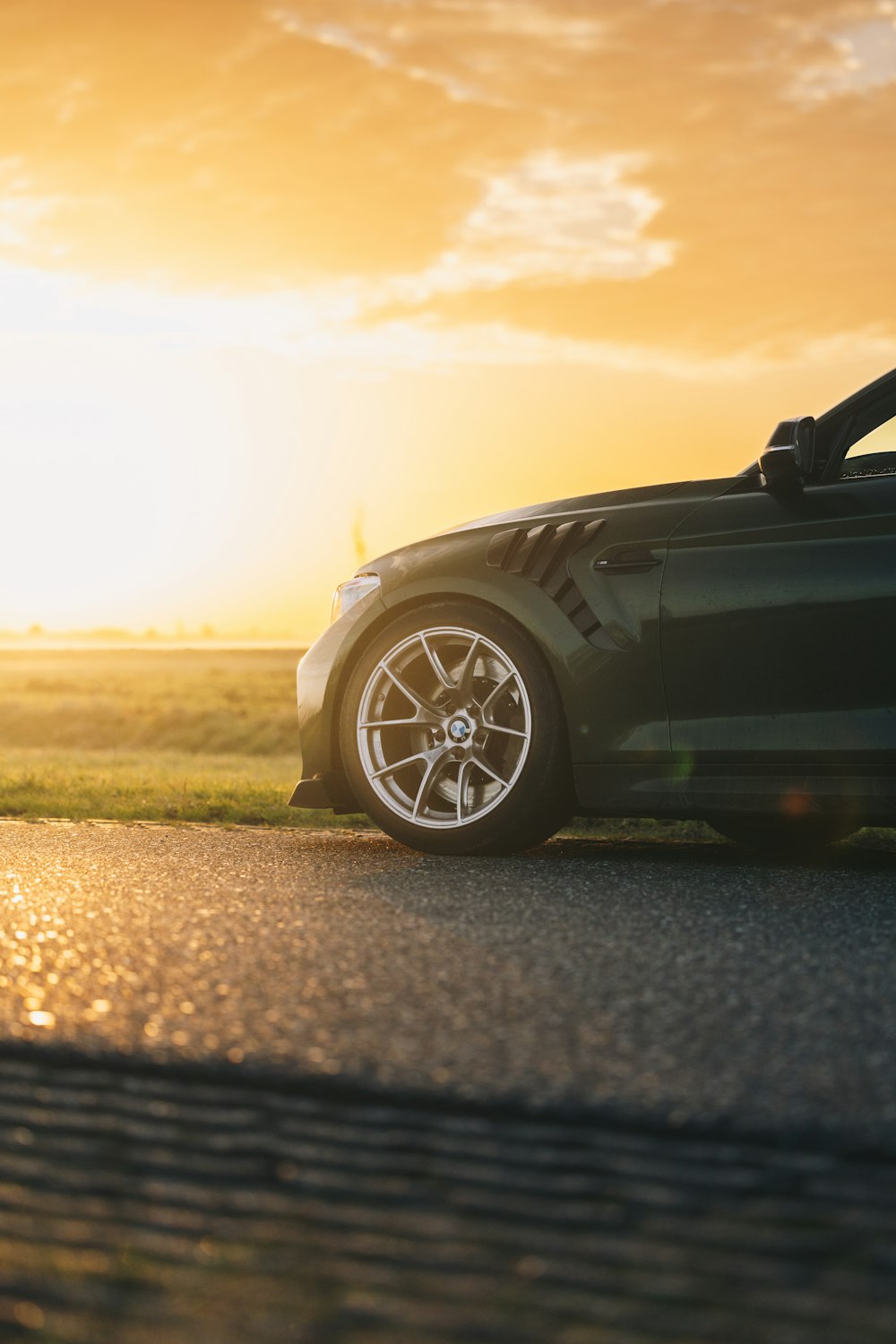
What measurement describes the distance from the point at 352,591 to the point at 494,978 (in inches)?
107

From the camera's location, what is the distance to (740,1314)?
1.60 meters

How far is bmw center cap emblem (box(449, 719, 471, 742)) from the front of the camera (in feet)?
16.3

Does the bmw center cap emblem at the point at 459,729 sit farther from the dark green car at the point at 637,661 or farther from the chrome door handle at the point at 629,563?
the chrome door handle at the point at 629,563

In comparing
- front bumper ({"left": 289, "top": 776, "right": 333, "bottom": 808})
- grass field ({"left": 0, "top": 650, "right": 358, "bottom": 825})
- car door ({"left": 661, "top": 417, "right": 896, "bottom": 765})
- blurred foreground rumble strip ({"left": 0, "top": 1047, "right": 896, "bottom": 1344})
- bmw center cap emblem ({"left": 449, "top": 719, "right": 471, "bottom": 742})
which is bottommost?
grass field ({"left": 0, "top": 650, "right": 358, "bottom": 825})

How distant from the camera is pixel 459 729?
196 inches

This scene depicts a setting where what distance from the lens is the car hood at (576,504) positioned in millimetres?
5055

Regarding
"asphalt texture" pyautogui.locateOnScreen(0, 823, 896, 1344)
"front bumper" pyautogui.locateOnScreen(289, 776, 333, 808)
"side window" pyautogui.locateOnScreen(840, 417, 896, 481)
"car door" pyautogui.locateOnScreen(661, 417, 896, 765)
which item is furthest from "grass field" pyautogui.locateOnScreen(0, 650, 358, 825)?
"asphalt texture" pyautogui.locateOnScreen(0, 823, 896, 1344)

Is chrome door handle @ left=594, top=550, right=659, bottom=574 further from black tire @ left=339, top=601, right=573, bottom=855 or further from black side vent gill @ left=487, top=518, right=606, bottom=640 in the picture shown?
black tire @ left=339, top=601, right=573, bottom=855

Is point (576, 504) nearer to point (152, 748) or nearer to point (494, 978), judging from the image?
point (494, 978)

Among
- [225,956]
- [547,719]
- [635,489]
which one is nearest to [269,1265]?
[225,956]

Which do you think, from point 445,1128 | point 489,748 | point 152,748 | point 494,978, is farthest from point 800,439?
point 152,748

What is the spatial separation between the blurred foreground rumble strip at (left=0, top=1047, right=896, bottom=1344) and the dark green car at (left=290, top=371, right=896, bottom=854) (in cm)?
261

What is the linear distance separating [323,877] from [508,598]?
1246 mm

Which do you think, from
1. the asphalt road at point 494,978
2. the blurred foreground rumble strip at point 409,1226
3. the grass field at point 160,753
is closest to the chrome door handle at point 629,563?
the asphalt road at point 494,978
